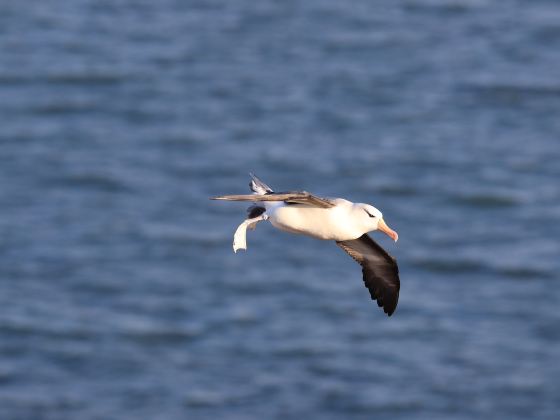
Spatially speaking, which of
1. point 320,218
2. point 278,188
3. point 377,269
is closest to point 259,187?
point 320,218

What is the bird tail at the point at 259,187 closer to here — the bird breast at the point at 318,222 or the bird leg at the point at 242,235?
the bird leg at the point at 242,235

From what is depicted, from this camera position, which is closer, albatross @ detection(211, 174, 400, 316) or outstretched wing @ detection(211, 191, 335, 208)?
outstretched wing @ detection(211, 191, 335, 208)

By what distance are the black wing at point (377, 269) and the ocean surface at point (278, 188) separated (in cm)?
1788

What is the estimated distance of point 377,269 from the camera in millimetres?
12406

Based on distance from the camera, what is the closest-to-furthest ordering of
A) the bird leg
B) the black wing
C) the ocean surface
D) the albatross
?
the albatross
the bird leg
the black wing
the ocean surface

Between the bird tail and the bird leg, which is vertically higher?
the bird tail

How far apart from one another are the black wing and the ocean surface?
17881 mm

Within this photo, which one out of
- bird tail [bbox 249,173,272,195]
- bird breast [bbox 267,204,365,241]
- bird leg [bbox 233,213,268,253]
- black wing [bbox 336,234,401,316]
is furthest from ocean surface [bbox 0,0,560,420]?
Result: bird breast [bbox 267,204,365,241]

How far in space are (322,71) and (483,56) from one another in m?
5.88

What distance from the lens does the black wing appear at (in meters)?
12.2

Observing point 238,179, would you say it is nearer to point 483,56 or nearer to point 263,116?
point 263,116

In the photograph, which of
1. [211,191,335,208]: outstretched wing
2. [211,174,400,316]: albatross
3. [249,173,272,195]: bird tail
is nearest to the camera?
[211,191,335,208]: outstretched wing

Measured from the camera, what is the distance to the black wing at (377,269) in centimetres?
1220

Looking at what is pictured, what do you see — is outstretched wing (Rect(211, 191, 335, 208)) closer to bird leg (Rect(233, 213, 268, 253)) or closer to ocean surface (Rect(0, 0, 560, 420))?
bird leg (Rect(233, 213, 268, 253))
